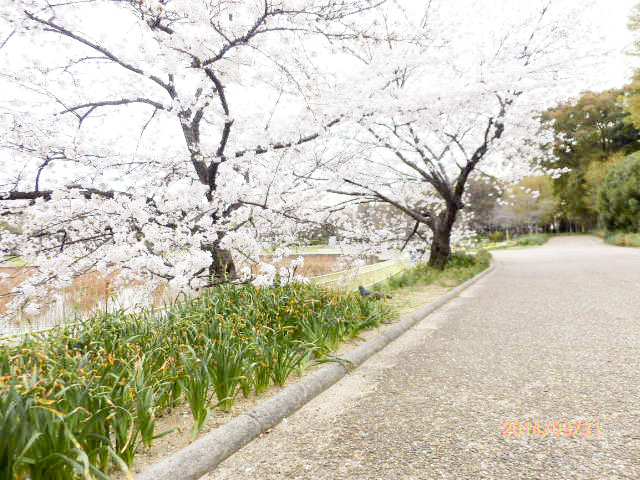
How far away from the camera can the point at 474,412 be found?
10.1 ft

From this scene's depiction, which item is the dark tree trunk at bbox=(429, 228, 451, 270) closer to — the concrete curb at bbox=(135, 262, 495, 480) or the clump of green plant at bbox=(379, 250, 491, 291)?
the clump of green plant at bbox=(379, 250, 491, 291)

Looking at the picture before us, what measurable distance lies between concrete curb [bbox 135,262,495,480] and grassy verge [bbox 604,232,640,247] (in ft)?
83.9

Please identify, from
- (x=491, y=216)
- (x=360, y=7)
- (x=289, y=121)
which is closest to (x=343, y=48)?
(x=360, y=7)

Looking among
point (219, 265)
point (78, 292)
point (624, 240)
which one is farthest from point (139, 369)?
point (624, 240)

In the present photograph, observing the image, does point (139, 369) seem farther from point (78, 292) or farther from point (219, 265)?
point (78, 292)

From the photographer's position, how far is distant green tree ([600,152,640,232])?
24.8m

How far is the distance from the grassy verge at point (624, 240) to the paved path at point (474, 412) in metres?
21.7

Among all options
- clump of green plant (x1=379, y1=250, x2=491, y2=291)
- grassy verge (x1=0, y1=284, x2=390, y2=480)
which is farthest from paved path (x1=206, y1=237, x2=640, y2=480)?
clump of green plant (x1=379, y1=250, x2=491, y2=291)

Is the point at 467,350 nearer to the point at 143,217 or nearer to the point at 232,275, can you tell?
the point at 232,275

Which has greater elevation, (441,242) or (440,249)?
(441,242)

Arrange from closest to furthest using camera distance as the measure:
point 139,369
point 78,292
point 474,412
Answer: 1. point 139,369
2. point 474,412
3. point 78,292

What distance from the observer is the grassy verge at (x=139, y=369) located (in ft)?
6.61

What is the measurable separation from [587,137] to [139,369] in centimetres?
5057
